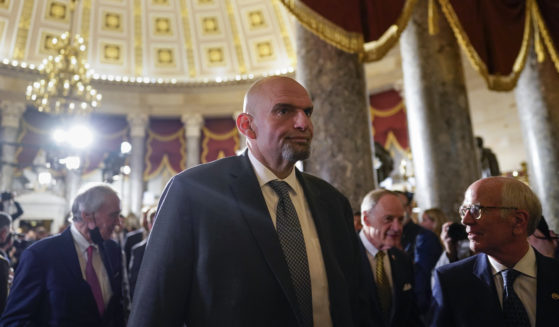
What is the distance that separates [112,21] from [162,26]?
5.78ft

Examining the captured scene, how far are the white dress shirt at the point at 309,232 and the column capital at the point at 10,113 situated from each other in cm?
1450

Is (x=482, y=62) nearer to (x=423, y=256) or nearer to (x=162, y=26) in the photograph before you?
(x=423, y=256)

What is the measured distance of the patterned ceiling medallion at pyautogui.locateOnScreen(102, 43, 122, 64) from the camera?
15461 mm

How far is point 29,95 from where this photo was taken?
10.0 meters

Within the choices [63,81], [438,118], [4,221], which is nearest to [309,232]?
[4,221]

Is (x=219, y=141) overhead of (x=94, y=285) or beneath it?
overhead

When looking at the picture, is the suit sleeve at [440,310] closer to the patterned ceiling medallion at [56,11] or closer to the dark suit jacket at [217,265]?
the dark suit jacket at [217,265]

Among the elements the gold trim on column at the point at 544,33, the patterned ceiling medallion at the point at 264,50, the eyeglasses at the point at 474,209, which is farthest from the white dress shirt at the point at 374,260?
the patterned ceiling medallion at the point at 264,50

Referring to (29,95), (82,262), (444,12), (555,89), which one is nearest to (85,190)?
(82,262)

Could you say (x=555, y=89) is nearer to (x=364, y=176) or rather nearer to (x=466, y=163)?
(x=466, y=163)

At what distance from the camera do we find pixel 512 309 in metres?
1.59

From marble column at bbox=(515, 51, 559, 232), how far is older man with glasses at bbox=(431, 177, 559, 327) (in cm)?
424

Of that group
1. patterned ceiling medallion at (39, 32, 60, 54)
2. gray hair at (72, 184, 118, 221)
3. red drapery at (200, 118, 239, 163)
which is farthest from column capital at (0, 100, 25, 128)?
gray hair at (72, 184, 118, 221)

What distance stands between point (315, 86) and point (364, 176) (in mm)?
844
